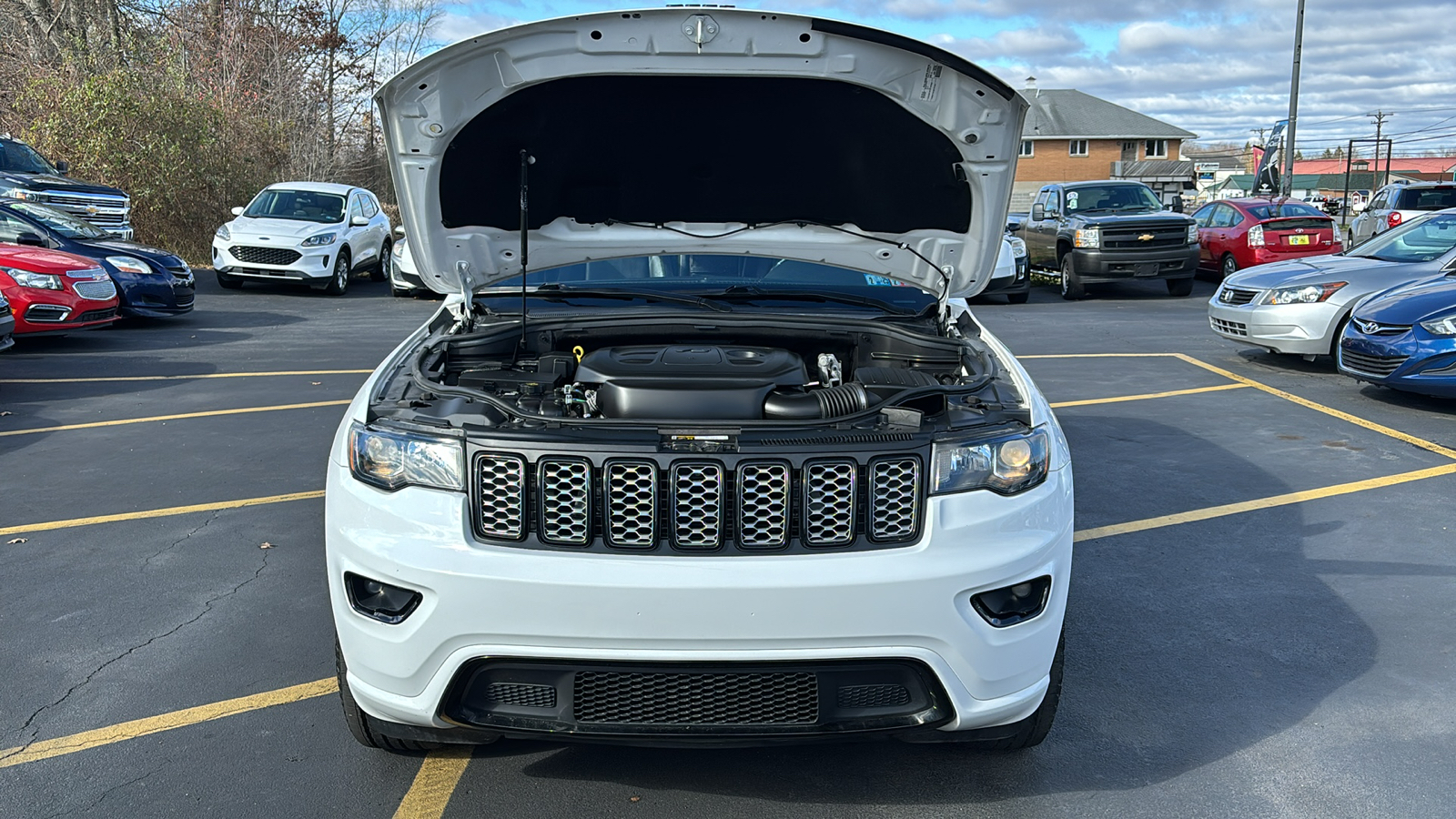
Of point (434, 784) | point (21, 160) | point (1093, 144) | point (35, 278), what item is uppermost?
point (1093, 144)

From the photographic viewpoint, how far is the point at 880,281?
4594 millimetres

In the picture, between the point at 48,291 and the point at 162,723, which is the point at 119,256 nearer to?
the point at 48,291

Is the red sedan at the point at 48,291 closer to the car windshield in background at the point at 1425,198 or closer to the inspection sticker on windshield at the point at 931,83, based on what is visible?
the inspection sticker on windshield at the point at 931,83

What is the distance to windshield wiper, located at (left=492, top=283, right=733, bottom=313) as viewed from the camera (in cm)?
420

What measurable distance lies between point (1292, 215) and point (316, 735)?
18417mm

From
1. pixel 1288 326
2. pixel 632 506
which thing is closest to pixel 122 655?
pixel 632 506

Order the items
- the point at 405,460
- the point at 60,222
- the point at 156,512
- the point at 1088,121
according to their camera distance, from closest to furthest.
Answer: the point at 405,460
the point at 156,512
the point at 60,222
the point at 1088,121

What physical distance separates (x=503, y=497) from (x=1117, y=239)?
15404mm

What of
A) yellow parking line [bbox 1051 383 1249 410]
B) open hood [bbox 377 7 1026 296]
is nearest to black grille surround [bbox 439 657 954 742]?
open hood [bbox 377 7 1026 296]

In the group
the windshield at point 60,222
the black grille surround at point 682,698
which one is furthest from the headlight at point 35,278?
the black grille surround at point 682,698

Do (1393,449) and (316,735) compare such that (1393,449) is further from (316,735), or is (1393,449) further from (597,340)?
(316,735)

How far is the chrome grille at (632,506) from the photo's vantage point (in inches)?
109

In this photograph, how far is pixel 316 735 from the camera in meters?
3.46

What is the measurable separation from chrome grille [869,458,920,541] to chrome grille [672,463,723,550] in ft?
1.26
